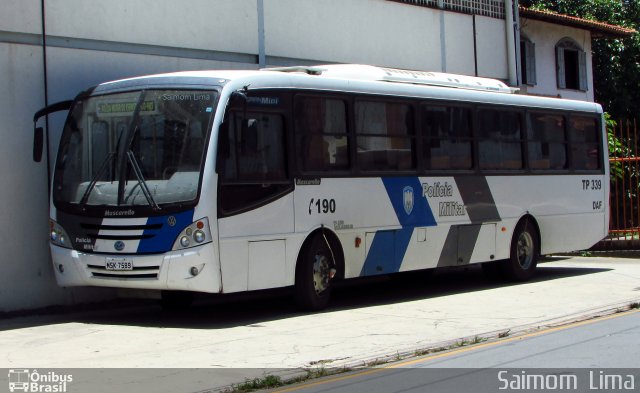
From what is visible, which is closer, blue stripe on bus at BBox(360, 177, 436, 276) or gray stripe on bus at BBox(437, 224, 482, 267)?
blue stripe on bus at BBox(360, 177, 436, 276)

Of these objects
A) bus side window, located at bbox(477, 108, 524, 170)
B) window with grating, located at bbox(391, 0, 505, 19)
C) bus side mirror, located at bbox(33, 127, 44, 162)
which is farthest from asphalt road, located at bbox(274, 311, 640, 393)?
window with grating, located at bbox(391, 0, 505, 19)

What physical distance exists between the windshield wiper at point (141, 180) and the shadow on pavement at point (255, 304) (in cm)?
158

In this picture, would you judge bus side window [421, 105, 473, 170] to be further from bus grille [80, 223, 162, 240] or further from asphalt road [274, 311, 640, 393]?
bus grille [80, 223, 162, 240]

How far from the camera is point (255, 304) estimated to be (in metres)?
14.6

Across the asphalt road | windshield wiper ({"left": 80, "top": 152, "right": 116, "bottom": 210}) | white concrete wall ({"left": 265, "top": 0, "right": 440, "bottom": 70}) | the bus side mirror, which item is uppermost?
white concrete wall ({"left": 265, "top": 0, "right": 440, "bottom": 70})

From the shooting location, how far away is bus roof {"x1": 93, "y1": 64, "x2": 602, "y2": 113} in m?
12.2

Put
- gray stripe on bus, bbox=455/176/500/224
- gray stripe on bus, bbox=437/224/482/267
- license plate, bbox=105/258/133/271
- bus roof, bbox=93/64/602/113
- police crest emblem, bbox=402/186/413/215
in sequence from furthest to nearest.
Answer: gray stripe on bus, bbox=455/176/500/224 < gray stripe on bus, bbox=437/224/482/267 < police crest emblem, bbox=402/186/413/215 < bus roof, bbox=93/64/602/113 < license plate, bbox=105/258/133/271

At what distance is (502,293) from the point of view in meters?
15.5

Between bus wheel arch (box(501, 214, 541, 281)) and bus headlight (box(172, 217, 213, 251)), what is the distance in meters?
6.81

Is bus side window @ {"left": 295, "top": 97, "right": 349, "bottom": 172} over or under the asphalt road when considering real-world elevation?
over

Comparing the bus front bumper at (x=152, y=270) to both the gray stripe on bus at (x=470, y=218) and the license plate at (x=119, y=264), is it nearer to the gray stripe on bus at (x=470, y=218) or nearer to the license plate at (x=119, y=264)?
the license plate at (x=119, y=264)

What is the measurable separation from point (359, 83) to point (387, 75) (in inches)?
34.2

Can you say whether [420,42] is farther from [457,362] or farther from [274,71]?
[457,362]

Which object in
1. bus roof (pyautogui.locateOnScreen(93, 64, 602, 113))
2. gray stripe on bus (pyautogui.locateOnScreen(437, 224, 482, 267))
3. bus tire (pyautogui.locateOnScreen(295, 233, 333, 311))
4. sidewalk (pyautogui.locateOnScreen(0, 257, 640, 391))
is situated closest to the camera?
sidewalk (pyautogui.locateOnScreen(0, 257, 640, 391))
